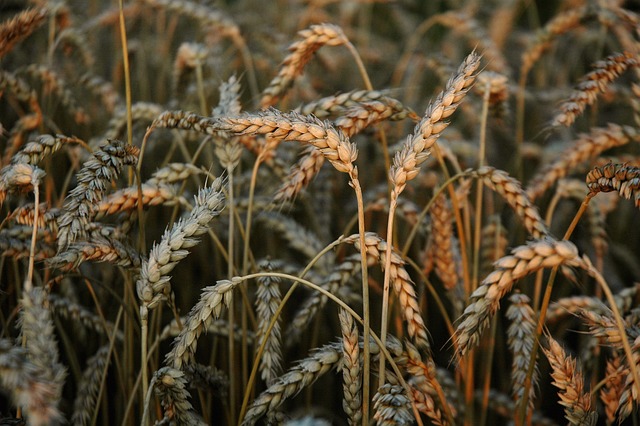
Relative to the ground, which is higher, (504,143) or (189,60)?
(189,60)

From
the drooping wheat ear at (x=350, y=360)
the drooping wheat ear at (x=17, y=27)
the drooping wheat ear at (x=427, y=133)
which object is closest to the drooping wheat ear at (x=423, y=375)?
the drooping wheat ear at (x=350, y=360)

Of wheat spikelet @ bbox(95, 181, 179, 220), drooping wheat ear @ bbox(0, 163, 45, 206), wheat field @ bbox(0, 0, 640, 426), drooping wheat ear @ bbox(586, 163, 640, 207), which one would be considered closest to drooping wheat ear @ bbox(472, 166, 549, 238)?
wheat field @ bbox(0, 0, 640, 426)

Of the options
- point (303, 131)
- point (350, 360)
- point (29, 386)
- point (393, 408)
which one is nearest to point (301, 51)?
point (303, 131)

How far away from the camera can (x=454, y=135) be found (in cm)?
237

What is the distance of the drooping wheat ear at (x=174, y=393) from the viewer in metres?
1.12

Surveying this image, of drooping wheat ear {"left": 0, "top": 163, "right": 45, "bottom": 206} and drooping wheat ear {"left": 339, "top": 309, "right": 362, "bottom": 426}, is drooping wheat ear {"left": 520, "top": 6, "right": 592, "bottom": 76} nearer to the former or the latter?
drooping wheat ear {"left": 339, "top": 309, "right": 362, "bottom": 426}

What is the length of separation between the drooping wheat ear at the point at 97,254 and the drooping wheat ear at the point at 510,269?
0.71m

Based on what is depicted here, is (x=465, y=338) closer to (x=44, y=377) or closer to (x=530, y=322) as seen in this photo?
(x=530, y=322)

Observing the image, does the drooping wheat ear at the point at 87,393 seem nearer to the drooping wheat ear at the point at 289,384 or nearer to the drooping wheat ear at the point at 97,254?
the drooping wheat ear at the point at 97,254

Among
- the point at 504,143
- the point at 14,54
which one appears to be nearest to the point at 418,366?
the point at 504,143

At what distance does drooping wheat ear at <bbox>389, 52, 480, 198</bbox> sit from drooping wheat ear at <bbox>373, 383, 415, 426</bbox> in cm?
38

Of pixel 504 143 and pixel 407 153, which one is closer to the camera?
pixel 407 153

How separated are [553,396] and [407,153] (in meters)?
1.50

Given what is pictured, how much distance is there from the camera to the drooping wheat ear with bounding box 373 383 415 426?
1.04 meters
